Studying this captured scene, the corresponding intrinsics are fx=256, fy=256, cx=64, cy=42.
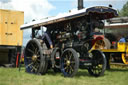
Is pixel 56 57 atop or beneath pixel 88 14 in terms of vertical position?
beneath

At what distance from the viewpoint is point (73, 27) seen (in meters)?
9.60

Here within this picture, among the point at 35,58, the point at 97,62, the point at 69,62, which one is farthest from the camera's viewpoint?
the point at 35,58

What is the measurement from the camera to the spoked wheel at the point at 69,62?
885 cm

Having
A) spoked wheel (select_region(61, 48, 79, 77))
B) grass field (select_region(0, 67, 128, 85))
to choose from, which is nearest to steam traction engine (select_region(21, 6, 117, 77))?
spoked wheel (select_region(61, 48, 79, 77))

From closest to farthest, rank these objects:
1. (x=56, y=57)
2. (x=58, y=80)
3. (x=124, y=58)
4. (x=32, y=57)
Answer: (x=58, y=80), (x=56, y=57), (x=32, y=57), (x=124, y=58)

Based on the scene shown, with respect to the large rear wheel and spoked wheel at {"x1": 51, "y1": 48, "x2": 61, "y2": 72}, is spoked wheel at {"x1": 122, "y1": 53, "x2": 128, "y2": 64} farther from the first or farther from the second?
spoked wheel at {"x1": 51, "y1": 48, "x2": 61, "y2": 72}

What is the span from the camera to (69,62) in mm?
9242

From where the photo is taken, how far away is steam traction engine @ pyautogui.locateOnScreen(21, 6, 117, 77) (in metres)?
9.16

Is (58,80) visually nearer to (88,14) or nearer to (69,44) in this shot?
(69,44)

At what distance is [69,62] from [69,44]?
76cm

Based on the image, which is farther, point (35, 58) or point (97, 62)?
point (35, 58)

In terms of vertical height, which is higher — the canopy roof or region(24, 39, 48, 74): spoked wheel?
the canopy roof

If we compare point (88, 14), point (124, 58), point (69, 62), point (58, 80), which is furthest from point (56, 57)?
point (124, 58)

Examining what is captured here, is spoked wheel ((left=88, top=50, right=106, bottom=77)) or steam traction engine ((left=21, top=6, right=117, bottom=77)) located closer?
steam traction engine ((left=21, top=6, right=117, bottom=77))
